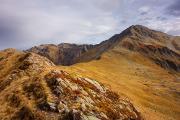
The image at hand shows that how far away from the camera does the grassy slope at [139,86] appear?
58.5 meters

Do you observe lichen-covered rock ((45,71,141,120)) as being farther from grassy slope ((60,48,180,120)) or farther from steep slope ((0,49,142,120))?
grassy slope ((60,48,180,120))

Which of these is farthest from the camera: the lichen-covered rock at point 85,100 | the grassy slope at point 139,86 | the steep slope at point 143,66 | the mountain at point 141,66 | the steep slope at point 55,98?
the mountain at point 141,66

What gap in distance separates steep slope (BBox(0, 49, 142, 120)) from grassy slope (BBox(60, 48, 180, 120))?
271 inches

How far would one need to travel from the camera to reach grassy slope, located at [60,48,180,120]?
192 ft

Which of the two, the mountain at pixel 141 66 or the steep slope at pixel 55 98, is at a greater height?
the steep slope at pixel 55 98

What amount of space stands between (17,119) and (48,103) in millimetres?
4176

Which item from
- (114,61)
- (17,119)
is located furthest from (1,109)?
(114,61)

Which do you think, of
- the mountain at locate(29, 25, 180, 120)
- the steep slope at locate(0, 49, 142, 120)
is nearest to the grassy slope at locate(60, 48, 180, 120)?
the mountain at locate(29, 25, 180, 120)

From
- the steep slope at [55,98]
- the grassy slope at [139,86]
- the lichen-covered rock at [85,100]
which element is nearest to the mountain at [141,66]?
the grassy slope at [139,86]

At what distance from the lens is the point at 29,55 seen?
2217 inches

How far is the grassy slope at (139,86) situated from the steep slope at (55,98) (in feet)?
22.6

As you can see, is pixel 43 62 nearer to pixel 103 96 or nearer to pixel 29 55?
pixel 29 55

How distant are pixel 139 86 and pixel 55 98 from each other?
5083 centimetres

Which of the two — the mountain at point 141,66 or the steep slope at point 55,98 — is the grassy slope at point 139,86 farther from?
the steep slope at point 55,98
